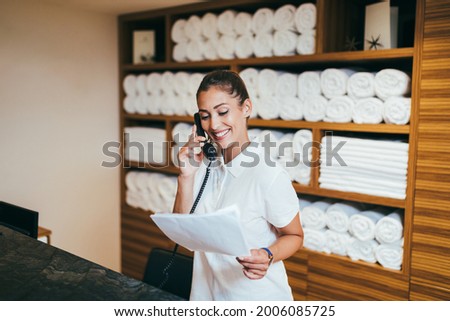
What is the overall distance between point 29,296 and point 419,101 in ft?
6.11

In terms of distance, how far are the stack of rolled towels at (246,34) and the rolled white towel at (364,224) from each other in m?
0.95

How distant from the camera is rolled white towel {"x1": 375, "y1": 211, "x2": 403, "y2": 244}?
2.36 m

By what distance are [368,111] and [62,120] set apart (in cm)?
211

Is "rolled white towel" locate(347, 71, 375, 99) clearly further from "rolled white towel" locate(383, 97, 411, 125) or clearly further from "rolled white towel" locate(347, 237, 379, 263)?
"rolled white towel" locate(347, 237, 379, 263)

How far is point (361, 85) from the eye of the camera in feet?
7.95

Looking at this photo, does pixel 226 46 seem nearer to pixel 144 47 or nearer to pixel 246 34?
pixel 246 34

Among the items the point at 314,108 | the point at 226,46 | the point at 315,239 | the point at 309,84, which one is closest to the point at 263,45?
the point at 226,46

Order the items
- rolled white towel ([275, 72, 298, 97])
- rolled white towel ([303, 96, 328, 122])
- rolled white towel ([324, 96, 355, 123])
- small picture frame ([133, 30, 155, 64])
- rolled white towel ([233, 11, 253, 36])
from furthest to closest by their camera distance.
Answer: small picture frame ([133, 30, 155, 64]), rolled white towel ([233, 11, 253, 36]), rolled white towel ([275, 72, 298, 97]), rolled white towel ([303, 96, 328, 122]), rolled white towel ([324, 96, 355, 123])

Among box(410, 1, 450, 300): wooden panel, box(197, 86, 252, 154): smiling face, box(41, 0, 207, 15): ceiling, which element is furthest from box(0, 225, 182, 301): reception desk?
box(41, 0, 207, 15): ceiling

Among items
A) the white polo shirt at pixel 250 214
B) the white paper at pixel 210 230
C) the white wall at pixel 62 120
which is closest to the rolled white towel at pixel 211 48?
the white wall at pixel 62 120

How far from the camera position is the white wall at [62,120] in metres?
3.04

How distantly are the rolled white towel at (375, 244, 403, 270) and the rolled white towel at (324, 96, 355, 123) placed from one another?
69 centimetres

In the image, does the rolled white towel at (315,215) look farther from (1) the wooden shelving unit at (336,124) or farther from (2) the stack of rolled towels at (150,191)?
(2) the stack of rolled towels at (150,191)
